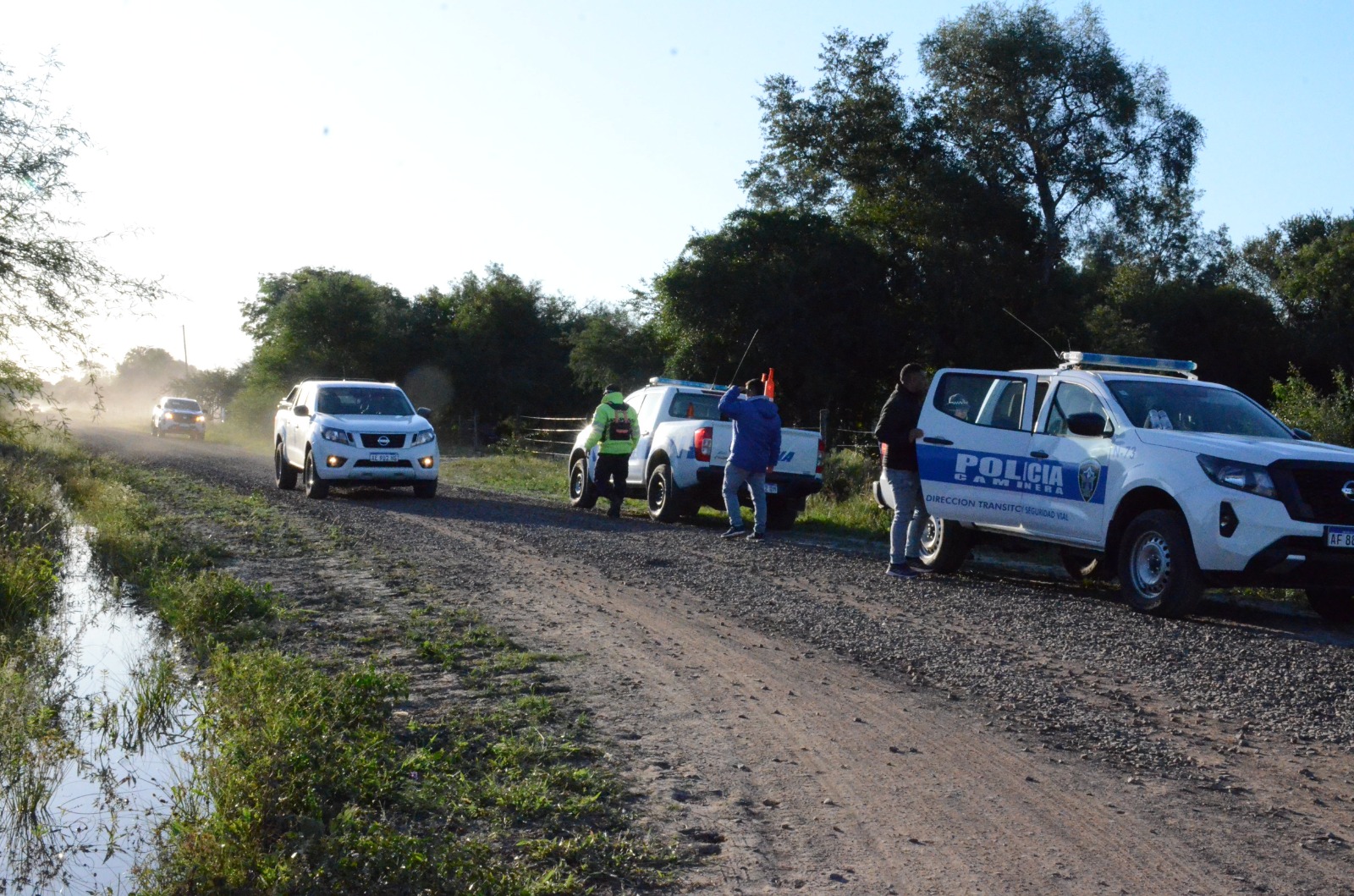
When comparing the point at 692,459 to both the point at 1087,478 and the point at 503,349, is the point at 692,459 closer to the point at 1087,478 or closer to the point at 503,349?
the point at 1087,478

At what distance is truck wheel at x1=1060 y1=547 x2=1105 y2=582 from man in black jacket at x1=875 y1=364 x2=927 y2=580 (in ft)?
4.97

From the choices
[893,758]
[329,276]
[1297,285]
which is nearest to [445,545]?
[893,758]

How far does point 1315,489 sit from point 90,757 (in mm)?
7789

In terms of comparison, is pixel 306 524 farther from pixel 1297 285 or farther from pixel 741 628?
pixel 1297 285

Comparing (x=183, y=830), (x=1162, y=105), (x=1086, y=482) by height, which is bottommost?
(x=183, y=830)

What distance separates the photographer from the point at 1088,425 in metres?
9.74

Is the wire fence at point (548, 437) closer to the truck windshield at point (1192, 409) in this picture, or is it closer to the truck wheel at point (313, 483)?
the truck wheel at point (313, 483)

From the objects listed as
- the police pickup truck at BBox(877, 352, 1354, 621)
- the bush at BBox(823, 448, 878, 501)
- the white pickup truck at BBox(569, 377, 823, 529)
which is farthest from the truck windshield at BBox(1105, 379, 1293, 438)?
the bush at BBox(823, 448, 878, 501)

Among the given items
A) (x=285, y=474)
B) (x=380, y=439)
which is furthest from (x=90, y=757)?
(x=285, y=474)

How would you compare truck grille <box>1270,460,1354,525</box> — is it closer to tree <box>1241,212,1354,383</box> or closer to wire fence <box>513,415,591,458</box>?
wire fence <box>513,415,591,458</box>

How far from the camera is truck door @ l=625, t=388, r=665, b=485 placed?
17.2 metres

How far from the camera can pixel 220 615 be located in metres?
8.36

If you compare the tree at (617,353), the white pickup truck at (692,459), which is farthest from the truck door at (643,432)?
the tree at (617,353)

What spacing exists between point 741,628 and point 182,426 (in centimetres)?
4767
